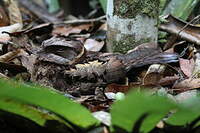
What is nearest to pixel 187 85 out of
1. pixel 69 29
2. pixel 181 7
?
pixel 181 7

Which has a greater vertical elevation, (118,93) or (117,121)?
(117,121)

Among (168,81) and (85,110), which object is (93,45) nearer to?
(168,81)

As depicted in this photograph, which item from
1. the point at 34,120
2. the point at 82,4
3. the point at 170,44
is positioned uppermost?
the point at 34,120

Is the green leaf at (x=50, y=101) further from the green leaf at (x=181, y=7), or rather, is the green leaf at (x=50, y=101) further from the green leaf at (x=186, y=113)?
the green leaf at (x=181, y=7)

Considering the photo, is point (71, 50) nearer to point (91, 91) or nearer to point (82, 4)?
point (91, 91)

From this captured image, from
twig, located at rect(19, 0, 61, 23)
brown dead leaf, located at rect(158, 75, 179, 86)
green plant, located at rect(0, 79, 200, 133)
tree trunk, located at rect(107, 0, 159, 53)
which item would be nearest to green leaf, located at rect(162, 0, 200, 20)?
tree trunk, located at rect(107, 0, 159, 53)

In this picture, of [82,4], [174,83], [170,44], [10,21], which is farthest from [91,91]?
[82,4]

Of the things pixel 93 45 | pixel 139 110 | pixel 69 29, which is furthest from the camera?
pixel 69 29
